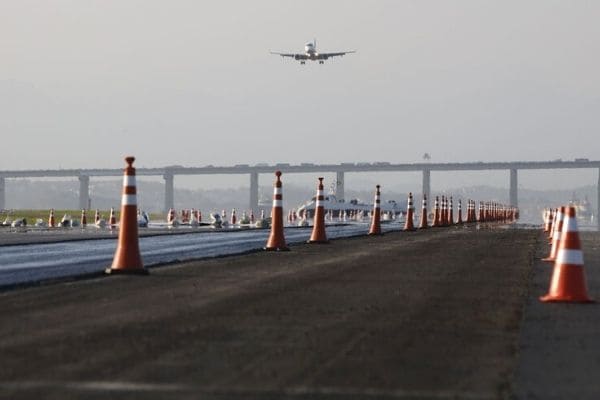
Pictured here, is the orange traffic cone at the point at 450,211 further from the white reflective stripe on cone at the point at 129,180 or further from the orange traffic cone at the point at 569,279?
the orange traffic cone at the point at 569,279

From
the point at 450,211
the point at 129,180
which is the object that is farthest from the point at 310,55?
the point at 129,180

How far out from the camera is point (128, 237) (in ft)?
42.6

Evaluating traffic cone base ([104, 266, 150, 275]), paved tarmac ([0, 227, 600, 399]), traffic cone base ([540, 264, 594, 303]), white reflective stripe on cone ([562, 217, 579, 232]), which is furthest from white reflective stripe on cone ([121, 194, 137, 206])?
traffic cone base ([540, 264, 594, 303])

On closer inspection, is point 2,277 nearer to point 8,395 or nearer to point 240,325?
point 240,325

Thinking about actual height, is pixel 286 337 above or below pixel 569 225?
below

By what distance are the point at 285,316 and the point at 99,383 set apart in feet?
9.70

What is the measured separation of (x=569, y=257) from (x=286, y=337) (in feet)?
12.6

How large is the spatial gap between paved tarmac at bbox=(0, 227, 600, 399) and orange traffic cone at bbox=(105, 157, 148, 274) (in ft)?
0.83

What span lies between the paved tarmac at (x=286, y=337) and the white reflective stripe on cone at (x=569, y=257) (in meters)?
0.42

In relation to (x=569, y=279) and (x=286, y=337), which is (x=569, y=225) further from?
(x=286, y=337)

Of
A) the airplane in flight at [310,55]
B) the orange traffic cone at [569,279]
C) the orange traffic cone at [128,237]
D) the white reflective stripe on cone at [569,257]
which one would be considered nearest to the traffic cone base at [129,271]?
the orange traffic cone at [128,237]

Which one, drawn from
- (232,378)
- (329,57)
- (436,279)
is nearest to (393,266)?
(436,279)

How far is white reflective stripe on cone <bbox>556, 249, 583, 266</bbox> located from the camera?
10266 millimetres

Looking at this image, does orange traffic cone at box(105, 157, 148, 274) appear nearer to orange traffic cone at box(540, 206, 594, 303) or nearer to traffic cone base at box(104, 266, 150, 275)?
traffic cone base at box(104, 266, 150, 275)
